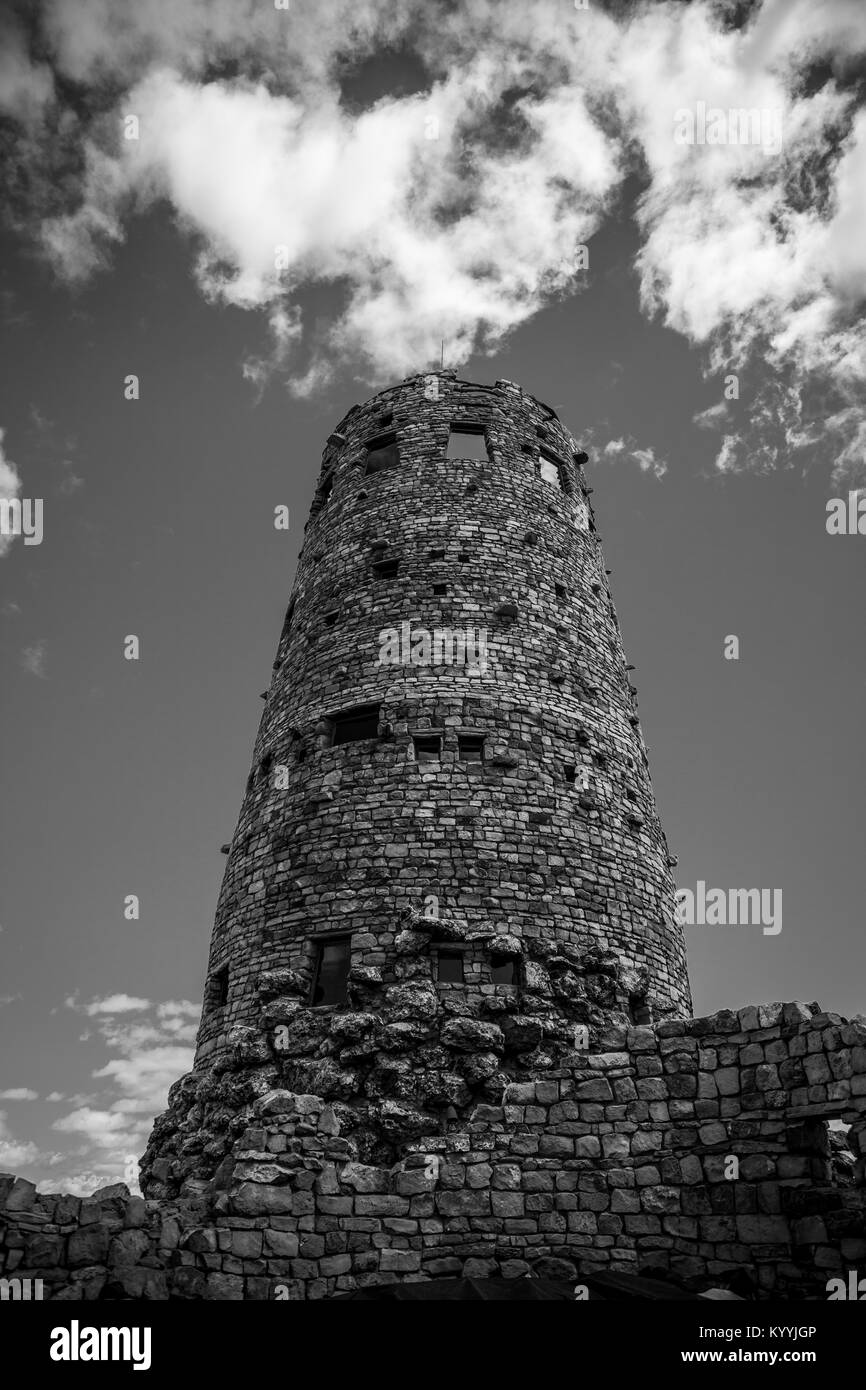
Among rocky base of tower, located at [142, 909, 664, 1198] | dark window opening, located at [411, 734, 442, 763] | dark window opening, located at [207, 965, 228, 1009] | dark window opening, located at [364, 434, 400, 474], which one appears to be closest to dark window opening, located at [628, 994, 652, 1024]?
rocky base of tower, located at [142, 909, 664, 1198]

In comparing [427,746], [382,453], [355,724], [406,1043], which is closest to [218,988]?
[406,1043]

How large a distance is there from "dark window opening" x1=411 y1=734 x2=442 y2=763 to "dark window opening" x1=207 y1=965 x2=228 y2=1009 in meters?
4.40

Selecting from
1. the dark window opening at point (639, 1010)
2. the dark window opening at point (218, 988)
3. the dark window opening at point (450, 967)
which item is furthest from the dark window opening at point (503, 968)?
the dark window opening at point (218, 988)

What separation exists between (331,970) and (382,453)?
38.1 ft

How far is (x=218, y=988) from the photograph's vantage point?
45.8 feet

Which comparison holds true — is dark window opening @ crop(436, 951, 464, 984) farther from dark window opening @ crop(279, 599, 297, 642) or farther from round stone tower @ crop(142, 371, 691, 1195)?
dark window opening @ crop(279, 599, 297, 642)

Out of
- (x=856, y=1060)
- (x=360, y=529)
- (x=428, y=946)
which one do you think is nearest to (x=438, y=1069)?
(x=428, y=946)

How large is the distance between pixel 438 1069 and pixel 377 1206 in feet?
8.10

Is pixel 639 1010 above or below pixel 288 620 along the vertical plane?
below

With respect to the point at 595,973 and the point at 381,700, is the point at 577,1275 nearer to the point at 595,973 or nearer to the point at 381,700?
the point at 595,973

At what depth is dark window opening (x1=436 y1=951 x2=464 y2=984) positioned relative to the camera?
39.0ft

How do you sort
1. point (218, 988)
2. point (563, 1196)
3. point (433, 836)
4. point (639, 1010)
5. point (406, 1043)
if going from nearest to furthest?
1. point (563, 1196)
2. point (406, 1043)
3. point (639, 1010)
4. point (433, 836)
5. point (218, 988)

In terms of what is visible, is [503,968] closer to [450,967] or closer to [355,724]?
[450,967]
